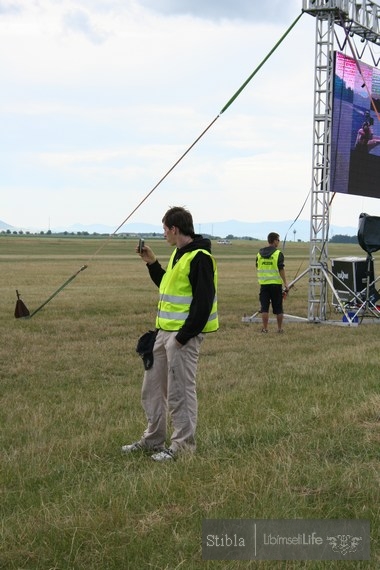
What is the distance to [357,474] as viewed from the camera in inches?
187

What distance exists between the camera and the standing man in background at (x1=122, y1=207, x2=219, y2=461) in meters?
5.54

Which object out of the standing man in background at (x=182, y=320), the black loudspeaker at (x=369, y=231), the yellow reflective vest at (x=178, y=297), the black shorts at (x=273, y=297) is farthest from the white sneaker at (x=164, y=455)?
the black loudspeaker at (x=369, y=231)

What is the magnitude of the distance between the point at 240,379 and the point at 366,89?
407 inches

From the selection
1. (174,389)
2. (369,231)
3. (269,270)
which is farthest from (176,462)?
(369,231)

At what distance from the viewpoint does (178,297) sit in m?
5.72

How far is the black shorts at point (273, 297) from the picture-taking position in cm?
1481

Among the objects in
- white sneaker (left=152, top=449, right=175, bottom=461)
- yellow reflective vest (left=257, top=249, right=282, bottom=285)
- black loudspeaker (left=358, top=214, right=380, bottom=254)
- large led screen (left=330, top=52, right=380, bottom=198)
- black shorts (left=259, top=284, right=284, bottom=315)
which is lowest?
white sneaker (left=152, top=449, right=175, bottom=461)

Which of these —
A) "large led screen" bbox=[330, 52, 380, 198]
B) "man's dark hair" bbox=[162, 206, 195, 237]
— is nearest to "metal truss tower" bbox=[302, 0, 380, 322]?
"large led screen" bbox=[330, 52, 380, 198]

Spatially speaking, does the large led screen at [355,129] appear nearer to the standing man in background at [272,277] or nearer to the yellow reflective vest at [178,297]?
the standing man in background at [272,277]

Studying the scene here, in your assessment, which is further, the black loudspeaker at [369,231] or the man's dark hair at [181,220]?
the black loudspeaker at [369,231]

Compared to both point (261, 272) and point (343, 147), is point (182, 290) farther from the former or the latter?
point (343, 147)

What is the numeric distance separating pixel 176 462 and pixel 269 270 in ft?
31.7

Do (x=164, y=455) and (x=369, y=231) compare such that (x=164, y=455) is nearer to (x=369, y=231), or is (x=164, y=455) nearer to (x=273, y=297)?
(x=273, y=297)

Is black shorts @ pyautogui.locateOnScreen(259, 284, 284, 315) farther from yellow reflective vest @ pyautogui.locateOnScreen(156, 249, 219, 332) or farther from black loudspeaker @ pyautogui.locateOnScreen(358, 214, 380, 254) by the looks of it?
yellow reflective vest @ pyautogui.locateOnScreen(156, 249, 219, 332)
